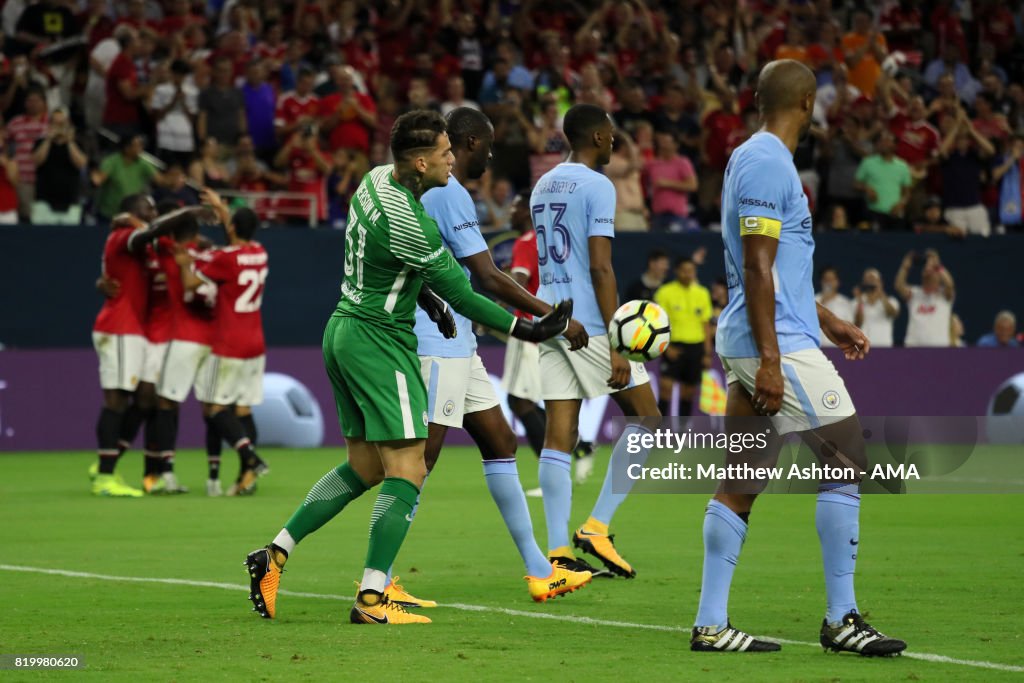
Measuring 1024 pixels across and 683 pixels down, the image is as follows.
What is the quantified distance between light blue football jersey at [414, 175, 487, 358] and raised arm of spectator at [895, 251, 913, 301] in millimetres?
14479

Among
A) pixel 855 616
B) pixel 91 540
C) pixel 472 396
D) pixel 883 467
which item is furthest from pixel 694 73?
pixel 855 616

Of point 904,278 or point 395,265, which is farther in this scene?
point 904,278

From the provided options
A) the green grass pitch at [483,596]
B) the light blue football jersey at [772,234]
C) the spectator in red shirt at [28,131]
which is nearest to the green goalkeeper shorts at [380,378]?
the green grass pitch at [483,596]

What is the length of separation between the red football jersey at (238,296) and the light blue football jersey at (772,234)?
8464 millimetres

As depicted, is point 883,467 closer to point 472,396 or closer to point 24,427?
point 472,396

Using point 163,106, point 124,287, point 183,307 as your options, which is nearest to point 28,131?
point 163,106

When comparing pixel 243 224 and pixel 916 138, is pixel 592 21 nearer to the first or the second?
pixel 916 138

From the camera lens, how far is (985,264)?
2231 centimetres

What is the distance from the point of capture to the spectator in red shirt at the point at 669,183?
2177cm

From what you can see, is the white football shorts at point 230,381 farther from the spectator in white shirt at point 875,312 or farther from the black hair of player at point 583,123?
the spectator in white shirt at point 875,312

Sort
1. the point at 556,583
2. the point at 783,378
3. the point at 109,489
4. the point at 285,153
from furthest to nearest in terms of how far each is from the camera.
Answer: the point at 285,153 → the point at 109,489 → the point at 556,583 → the point at 783,378

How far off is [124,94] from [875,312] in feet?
34.6

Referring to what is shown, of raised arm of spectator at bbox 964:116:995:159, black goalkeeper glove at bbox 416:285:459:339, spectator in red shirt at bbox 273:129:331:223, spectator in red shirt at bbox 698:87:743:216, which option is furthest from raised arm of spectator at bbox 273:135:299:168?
black goalkeeper glove at bbox 416:285:459:339

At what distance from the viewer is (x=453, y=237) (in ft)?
26.3
